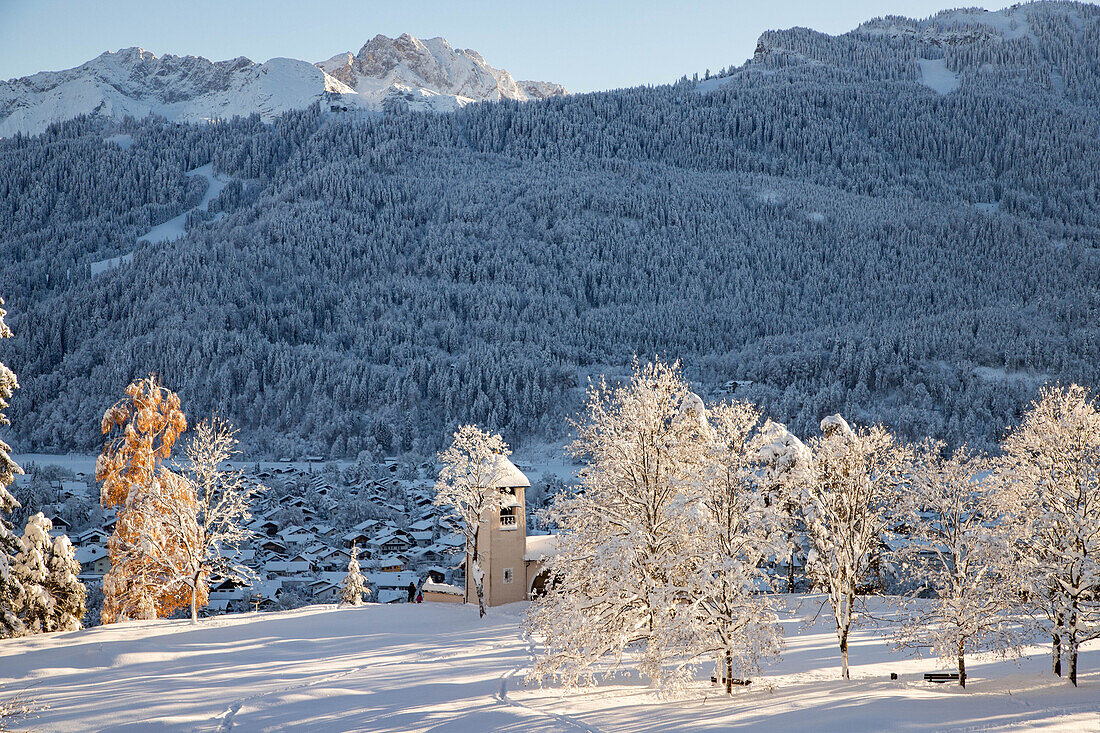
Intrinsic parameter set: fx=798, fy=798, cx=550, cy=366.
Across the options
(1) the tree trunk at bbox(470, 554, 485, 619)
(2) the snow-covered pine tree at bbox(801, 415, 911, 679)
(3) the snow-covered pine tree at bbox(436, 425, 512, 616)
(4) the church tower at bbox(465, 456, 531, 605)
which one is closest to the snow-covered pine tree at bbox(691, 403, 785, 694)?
(2) the snow-covered pine tree at bbox(801, 415, 911, 679)

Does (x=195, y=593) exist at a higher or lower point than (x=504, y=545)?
lower

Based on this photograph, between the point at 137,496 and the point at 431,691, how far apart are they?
16.6 m

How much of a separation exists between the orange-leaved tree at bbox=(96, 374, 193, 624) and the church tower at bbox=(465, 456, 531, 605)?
584 inches

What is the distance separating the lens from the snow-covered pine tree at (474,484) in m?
39.9

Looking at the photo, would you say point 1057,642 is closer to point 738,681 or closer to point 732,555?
point 738,681

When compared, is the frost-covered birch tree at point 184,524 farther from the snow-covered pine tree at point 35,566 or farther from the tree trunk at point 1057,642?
the tree trunk at point 1057,642

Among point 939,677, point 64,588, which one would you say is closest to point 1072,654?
point 939,677

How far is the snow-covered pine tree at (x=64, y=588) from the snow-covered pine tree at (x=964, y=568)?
1128 inches

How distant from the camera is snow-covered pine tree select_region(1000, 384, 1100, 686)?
22453 millimetres

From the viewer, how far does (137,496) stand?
32.7 meters

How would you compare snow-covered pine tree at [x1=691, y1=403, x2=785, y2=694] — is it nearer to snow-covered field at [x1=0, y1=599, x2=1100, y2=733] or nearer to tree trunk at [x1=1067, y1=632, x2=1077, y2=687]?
snow-covered field at [x1=0, y1=599, x2=1100, y2=733]

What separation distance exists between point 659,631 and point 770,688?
502 centimetres

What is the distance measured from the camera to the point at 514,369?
166125mm

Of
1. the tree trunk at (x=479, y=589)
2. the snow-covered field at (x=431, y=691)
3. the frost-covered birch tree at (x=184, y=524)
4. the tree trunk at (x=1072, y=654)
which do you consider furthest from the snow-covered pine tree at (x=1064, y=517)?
the frost-covered birch tree at (x=184, y=524)
